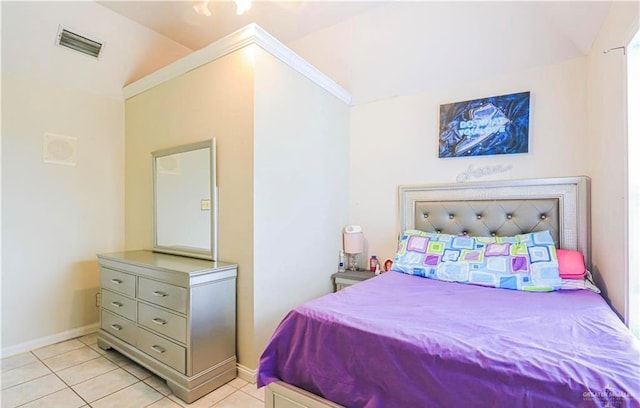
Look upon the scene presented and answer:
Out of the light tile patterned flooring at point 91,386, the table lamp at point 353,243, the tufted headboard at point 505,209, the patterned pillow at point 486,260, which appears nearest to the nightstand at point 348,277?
the table lamp at point 353,243

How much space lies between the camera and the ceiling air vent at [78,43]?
7.61 ft

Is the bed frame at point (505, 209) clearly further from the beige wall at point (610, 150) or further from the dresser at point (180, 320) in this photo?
the dresser at point (180, 320)

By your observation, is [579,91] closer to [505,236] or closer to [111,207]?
[505,236]

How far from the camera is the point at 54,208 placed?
2541 millimetres

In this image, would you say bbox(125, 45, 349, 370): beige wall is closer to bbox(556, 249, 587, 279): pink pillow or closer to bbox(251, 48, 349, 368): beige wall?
bbox(251, 48, 349, 368): beige wall

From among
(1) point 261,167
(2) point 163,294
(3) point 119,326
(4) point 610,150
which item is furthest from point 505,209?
(3) point 119,326

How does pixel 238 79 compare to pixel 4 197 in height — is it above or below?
above

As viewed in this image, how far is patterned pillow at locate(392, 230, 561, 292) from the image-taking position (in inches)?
70.3

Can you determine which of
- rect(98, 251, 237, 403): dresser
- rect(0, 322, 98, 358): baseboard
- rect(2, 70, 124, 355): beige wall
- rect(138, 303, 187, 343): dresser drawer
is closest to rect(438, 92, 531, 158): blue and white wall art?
rect(98, 251, 237, 403): dresser

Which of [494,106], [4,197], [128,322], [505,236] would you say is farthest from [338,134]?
[4,197]

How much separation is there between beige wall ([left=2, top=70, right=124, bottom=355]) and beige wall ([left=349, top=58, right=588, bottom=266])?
240 centimetres

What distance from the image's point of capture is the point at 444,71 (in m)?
2.45

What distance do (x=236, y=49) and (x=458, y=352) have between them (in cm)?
214

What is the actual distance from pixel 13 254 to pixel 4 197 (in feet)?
1.49
